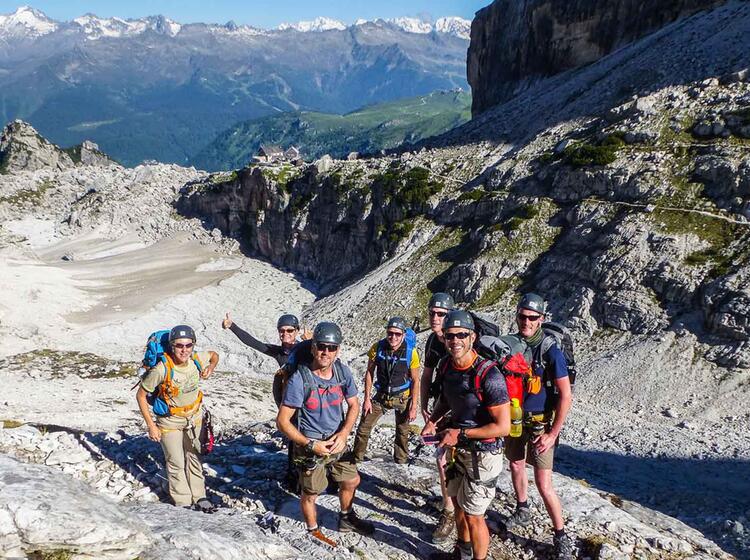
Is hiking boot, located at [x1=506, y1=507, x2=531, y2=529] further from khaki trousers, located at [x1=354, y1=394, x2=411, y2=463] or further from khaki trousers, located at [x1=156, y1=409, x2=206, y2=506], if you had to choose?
khaki trousers, located at [x1=156, y1=409, x2=206, y2=506]

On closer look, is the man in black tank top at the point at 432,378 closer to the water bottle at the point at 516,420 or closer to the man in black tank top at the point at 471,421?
the man in black tank top at the point at 471,421

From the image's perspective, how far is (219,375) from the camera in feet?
89.2

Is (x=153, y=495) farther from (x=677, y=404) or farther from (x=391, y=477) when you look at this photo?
(x=677, y=404)

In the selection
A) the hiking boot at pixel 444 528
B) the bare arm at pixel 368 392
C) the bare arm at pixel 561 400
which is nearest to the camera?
the bare arm at pixel 561 400

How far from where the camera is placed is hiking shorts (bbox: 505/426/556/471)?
26.7 ft

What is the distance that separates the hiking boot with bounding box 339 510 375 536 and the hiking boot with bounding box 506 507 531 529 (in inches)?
99.6

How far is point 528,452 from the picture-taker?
8.31 m

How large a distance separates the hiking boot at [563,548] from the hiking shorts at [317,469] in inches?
137

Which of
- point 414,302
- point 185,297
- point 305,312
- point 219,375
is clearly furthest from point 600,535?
point 185,297

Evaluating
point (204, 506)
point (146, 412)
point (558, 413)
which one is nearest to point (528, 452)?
point (558, 413)

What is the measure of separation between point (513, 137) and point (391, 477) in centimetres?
4314

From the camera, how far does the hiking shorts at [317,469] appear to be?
7699 mm

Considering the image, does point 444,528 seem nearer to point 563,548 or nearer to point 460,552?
point 460,552

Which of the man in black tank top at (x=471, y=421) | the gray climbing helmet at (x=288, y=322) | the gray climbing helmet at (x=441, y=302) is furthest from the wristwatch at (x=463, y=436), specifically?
the gray climbing helmet at (x=288, y=322)
